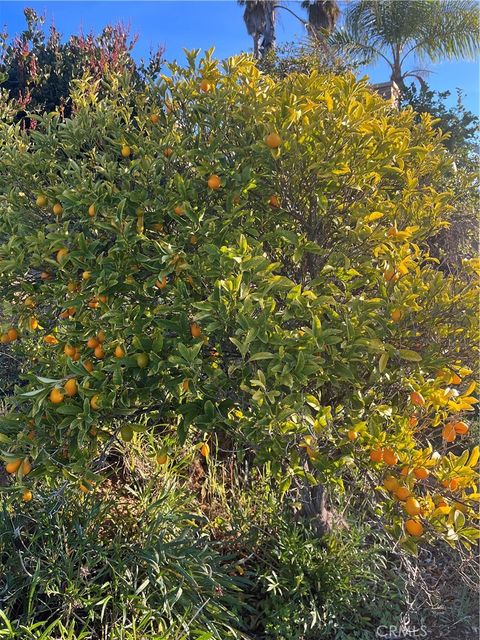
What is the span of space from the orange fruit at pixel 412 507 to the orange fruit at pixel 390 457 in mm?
132

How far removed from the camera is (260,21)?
13805 mm

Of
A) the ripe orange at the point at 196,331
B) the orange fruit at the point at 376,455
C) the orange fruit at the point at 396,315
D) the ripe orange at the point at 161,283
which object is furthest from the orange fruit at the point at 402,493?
the ripe orange at the point at 161,283

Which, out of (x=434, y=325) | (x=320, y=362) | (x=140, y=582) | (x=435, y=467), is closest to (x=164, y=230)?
(x=320, y=362)

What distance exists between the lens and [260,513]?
3.11 metres

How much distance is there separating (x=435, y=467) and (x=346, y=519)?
1097 millimetres

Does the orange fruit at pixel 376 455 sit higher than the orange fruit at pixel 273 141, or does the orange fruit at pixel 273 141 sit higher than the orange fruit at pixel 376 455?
the orange fruit at pixel 273 141

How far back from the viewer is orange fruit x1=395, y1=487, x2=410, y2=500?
196 centimetres

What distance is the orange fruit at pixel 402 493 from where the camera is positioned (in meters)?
1.96

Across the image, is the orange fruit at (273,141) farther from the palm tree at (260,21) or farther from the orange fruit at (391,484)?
the palm tree at (260,21)

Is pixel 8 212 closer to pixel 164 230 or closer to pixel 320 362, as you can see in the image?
pixel 164 230

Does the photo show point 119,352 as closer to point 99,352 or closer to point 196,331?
point 99,352

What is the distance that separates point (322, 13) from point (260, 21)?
155cm

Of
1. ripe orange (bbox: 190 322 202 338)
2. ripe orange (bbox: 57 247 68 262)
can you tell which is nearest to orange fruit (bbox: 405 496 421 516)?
ripe orange (bbox: 190 322 202 338)

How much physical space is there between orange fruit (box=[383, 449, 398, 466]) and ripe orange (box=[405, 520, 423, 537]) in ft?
0.67
